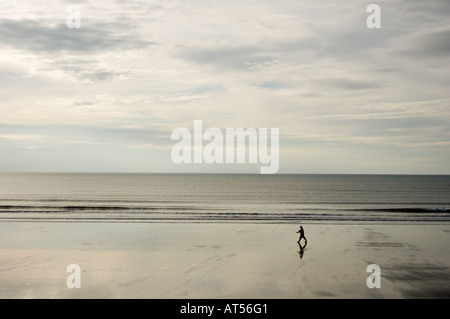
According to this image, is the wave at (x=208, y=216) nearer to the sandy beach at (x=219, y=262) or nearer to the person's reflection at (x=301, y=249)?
the sandy beach at (x=219, y=262)

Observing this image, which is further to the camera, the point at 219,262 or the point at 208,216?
the point at 208,216

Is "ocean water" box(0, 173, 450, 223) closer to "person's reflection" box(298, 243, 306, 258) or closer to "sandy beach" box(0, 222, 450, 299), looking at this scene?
"sandy beach" box(0, 222, 450, 299)

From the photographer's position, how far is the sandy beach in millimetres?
16109

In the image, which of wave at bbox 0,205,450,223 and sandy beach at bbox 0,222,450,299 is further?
wave at bbox 0,205,450,223

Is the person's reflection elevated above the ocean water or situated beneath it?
situated beneath

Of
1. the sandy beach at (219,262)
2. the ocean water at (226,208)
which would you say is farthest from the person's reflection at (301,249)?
the ocean water at (226,208)

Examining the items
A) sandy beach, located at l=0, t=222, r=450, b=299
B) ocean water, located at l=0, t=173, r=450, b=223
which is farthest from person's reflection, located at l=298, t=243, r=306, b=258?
ocean water, located at l=0, t=173, r=450, b=223

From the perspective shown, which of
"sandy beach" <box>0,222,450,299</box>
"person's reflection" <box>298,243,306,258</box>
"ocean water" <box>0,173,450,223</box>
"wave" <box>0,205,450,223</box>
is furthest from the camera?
"ocean water" <box>0,173,450,223</box>

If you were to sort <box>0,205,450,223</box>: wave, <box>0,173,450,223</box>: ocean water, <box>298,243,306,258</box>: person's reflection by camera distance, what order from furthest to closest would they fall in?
<box>0,173,450,223</box>: ocean water < <box>0,205,450,223</box>: wave < <box>298,243,306,258</box>: person's reflection

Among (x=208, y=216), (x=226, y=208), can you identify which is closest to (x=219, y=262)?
(x=208, y=216)

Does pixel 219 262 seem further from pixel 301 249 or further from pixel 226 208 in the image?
pixel 226 208

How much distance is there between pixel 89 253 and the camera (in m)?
23.0

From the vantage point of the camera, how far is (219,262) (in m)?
20.9
